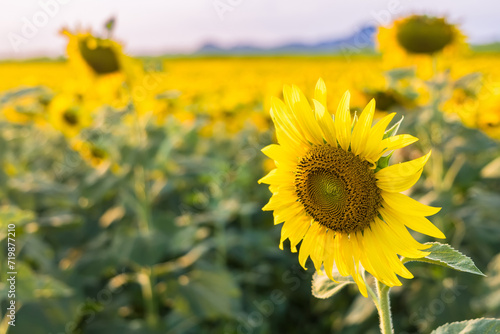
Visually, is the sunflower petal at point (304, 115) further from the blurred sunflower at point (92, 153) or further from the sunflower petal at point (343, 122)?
the blurred sunflower at point (92, 153)

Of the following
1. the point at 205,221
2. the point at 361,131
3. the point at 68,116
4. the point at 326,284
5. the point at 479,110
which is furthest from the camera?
the point at 68,116

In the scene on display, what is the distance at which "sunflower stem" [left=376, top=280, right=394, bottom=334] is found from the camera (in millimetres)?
980

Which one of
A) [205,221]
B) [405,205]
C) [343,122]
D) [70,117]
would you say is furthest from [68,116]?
[405,205]

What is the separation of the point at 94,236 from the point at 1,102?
1.85 meters

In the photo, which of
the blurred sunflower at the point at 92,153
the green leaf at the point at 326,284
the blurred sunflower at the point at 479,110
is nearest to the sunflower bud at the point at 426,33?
the blurred sunflower at the point at 479,110

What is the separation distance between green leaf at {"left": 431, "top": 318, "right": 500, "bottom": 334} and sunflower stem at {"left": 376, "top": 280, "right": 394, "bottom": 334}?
95 mm

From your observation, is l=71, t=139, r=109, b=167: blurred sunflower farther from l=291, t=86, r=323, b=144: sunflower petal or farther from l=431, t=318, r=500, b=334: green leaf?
l=431, t=318, r=500, b=334: green leaf

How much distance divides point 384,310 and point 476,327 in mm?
170

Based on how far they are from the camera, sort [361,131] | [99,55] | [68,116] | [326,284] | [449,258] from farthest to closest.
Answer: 1. [68,116]
2. [99,55]
3. [326,284]
4. [361,131]
5. [449,258]

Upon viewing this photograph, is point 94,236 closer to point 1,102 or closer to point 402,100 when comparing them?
point 1,102

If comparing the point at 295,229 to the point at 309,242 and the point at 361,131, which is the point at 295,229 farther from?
the point at 361,131

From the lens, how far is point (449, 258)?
0.95 metres

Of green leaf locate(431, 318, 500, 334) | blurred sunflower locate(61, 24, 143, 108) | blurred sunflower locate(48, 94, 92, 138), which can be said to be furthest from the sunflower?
blurred sunflower locate(48, 94, 92, 138)

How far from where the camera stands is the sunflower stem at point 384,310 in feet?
3.22
